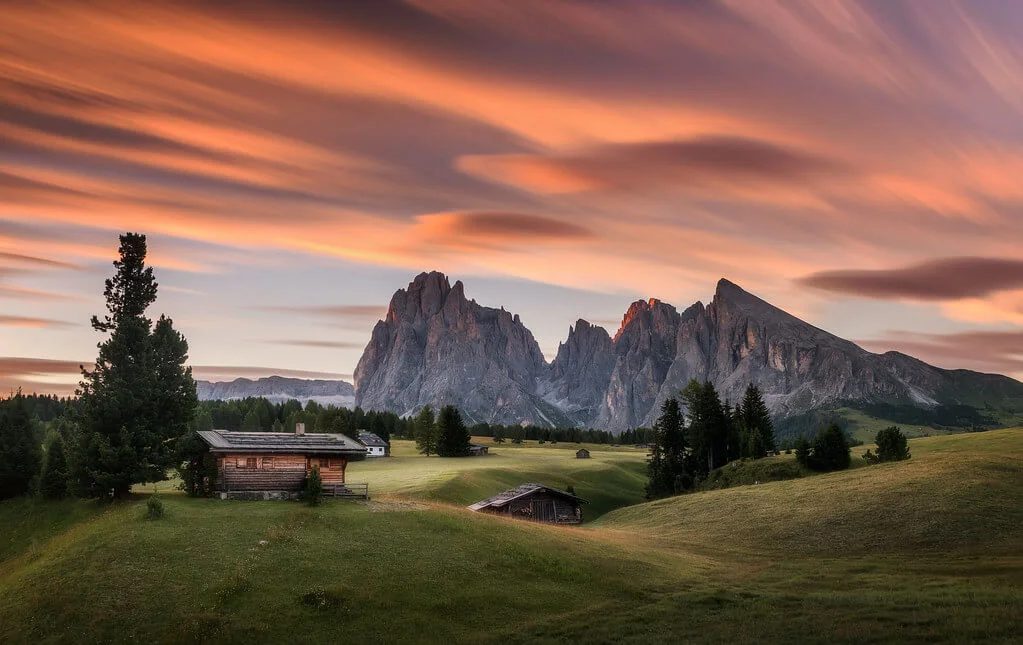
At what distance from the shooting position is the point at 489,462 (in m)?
130

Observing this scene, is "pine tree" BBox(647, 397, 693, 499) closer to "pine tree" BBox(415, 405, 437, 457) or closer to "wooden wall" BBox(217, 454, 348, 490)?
"pine tree" BBox(415, 405, 437, 457)

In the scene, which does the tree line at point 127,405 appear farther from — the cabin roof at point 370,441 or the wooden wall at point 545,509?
the cabin roof at point 370,441

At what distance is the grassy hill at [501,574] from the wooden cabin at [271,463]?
3.42 m

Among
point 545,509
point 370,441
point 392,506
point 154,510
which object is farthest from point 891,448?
point 370,441

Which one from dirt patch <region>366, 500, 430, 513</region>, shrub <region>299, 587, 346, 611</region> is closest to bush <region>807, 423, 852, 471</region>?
dirt patch <region>366, 500, 430, 513</region>

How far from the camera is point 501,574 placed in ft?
124

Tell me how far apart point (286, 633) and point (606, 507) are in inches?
3135

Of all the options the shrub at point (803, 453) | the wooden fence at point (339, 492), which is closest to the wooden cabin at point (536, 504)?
the wooden fence at point (339, 492)

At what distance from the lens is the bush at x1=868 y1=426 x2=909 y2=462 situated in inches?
3201

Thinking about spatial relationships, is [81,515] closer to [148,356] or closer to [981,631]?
[148,356]

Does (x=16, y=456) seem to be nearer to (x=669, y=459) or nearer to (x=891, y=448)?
(x=669, y=459)

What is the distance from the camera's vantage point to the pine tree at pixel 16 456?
65.8m

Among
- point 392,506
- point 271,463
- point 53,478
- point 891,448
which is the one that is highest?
point 891,448

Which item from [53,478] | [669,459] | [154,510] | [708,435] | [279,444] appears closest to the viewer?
[154,510]
